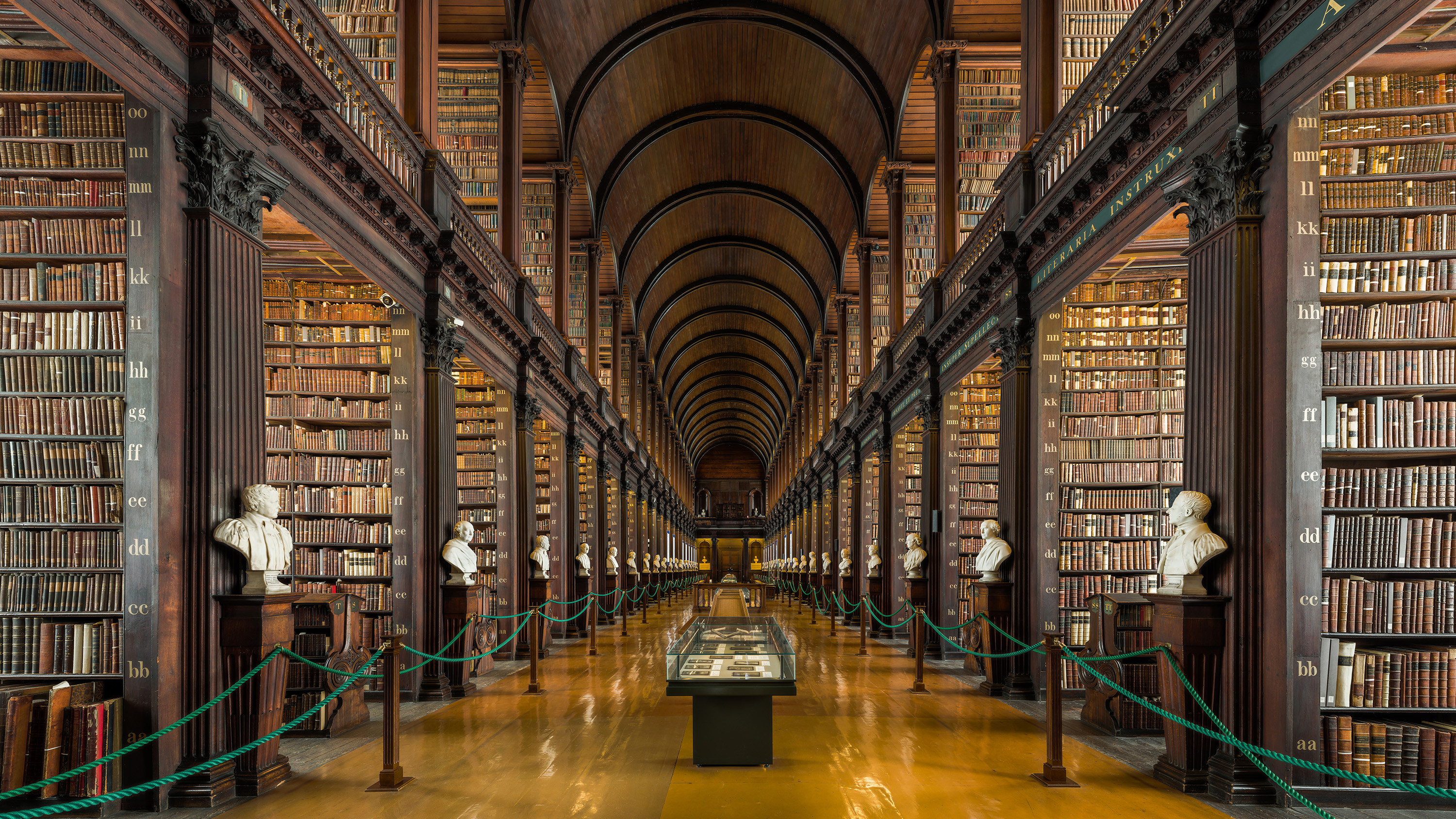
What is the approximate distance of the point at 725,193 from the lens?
23.7 m

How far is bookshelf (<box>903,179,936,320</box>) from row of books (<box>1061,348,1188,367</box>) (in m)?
6.19

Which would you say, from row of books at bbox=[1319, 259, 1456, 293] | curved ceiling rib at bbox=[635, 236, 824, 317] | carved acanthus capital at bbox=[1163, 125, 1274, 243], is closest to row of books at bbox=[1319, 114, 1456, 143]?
carved acanthus capital at bbox=[1163, 125, 1274, 243]

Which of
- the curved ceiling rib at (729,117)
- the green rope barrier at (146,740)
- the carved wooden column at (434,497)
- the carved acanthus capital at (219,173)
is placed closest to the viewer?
the green rope barrier at (146,740)

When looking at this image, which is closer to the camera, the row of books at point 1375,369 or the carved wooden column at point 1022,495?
the row of books at point 1375,369

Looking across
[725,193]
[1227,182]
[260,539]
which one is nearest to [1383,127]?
[1227,182]

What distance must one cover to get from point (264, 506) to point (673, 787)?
2.62m

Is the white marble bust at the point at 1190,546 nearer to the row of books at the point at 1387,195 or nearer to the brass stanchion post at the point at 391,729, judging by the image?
the row of books at the point at 1387,195

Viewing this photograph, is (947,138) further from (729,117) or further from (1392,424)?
(729,117)

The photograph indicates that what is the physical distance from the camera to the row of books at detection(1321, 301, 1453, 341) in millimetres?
5129

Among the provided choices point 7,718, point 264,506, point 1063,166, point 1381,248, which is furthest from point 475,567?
point 1381,248

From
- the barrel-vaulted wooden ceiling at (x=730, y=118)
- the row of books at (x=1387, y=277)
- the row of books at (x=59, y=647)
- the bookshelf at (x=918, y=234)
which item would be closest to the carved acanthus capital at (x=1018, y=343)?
the row of books at (x=1387, y=277)

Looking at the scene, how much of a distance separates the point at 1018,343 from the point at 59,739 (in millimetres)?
7353

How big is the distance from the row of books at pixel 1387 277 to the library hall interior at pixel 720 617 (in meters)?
0.03

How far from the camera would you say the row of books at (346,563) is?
8.59 meters
